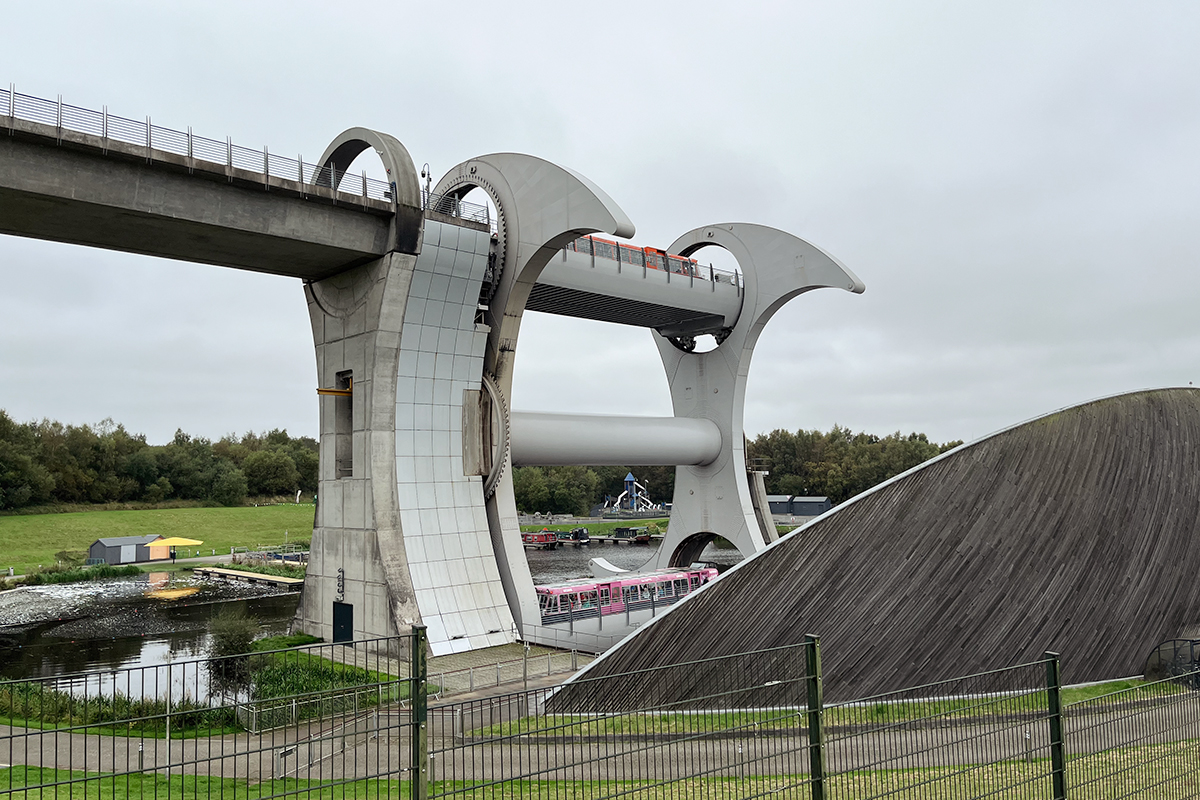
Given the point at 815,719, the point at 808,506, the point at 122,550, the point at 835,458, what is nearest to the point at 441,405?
the point at 815,719

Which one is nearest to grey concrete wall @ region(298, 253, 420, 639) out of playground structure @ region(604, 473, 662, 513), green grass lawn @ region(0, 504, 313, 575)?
green grass lawn @ region(0, 504, 313, 575)

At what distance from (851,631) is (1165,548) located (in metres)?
6.66

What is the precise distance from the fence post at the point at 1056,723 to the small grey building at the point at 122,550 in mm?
53623

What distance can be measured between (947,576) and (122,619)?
30.5 metres

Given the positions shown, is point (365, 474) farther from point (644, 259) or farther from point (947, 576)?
point (947, 576)

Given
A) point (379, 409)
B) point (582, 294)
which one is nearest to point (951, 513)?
point (379, 409)

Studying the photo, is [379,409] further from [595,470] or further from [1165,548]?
[595,470]

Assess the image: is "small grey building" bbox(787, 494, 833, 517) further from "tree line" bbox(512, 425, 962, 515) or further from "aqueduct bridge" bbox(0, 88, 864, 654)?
"aqueduct bridge" bbox(0, 88, 864, 654)

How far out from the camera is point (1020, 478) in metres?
12.8

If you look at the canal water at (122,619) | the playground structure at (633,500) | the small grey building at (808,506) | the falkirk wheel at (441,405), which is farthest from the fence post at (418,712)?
the playground structure at (633,500)

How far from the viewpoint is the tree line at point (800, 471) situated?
91.5m

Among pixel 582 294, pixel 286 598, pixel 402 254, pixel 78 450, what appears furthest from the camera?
pixel 78 450

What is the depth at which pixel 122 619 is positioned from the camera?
3189cm

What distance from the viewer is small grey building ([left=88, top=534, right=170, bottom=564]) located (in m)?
49.8
